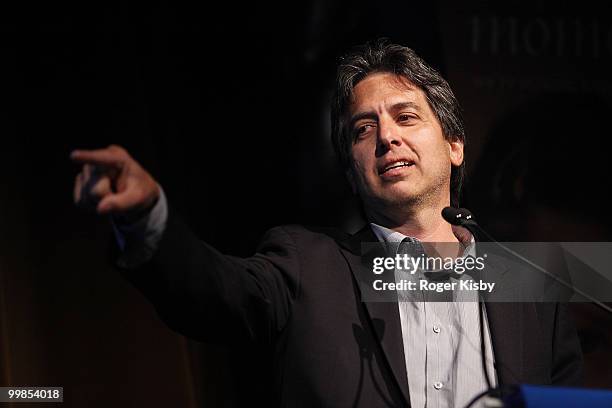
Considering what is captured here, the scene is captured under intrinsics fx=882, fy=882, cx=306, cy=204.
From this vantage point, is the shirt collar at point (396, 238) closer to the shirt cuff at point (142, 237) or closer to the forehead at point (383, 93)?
the forehead at point (383, 93)

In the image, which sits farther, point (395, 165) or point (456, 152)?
point (456, 152)

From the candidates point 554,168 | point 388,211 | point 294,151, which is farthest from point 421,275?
point 294,151

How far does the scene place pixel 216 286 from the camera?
4.98 ft

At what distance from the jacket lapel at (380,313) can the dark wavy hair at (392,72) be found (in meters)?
0.30

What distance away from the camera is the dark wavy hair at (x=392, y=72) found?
2.16m

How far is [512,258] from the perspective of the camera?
1.96 metres

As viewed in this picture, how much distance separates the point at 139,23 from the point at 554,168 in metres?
1.57

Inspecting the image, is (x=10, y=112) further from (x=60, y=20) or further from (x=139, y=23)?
(x=139, y=23)

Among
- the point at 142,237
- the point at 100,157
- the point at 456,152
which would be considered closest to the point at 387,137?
the point at 456,152

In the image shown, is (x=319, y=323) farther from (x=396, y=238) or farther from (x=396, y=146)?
(x=396, y=146)

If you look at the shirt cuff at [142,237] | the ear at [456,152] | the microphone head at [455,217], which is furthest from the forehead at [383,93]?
the shirt cuff at [142,237]

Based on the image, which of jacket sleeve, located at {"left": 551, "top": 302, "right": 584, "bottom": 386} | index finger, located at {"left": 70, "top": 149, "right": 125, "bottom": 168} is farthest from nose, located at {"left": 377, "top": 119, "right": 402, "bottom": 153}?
index finger, located at {"left": 70, "top": 149, "right": 125, "bottom": 168}

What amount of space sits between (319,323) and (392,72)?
0.73m

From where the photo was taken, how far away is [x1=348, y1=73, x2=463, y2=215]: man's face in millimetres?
1985
